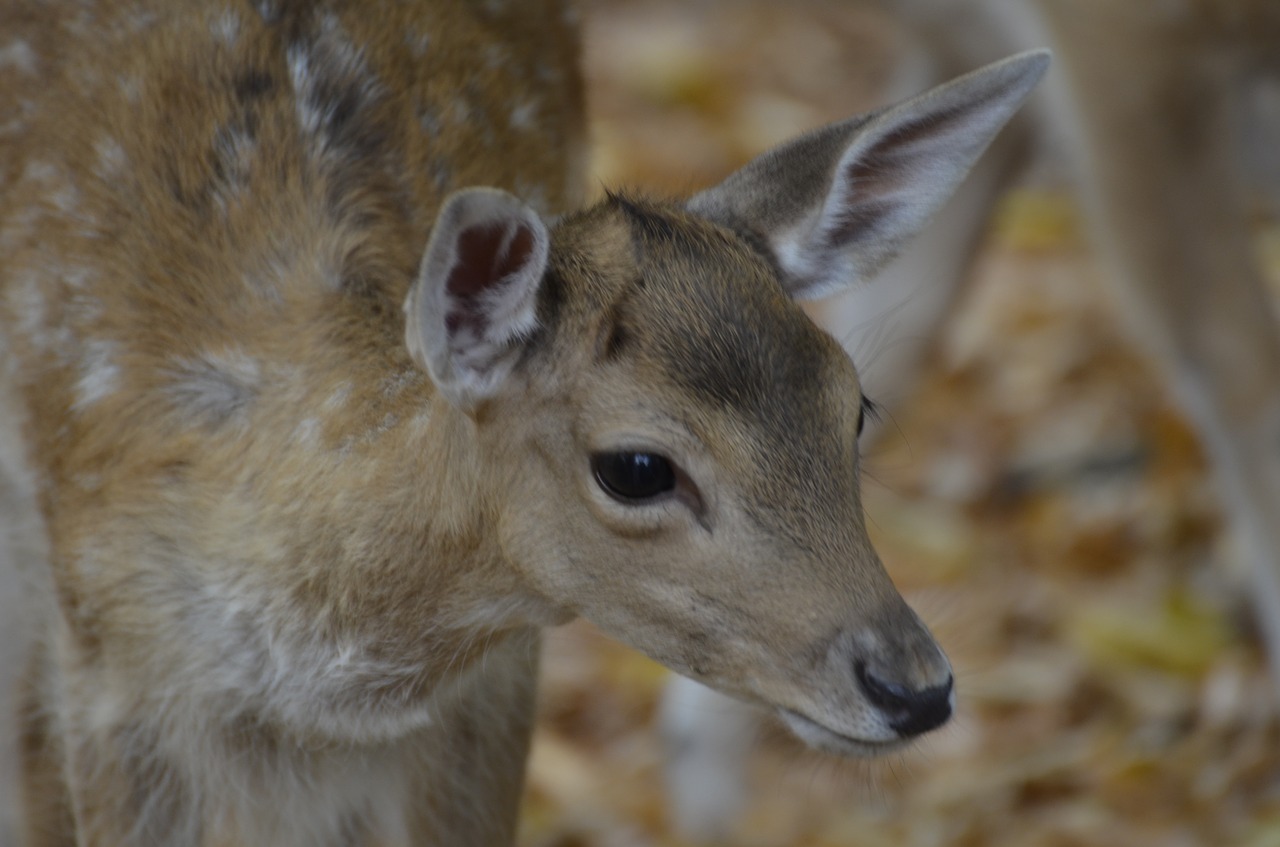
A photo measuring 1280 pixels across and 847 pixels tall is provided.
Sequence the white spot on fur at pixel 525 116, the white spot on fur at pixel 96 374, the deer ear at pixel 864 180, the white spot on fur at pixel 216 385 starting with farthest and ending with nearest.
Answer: the white spot on fur at pixel 525 116 < the white spot on fur at pixel 96 374 < the white spot on fur at pixel 216 385 < the deer ear at pixel 864 180

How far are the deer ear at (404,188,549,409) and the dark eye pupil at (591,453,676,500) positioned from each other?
0.22 meters

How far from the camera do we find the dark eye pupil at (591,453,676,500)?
269cm

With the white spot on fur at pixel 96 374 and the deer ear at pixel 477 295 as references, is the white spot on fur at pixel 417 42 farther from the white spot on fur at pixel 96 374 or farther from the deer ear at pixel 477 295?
the deer ear at pixel 477 295

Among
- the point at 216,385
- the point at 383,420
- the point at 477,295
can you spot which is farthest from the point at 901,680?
the point at 216,385

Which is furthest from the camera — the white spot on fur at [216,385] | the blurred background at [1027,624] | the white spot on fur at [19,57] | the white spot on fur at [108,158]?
the blurred background at [1027,624]

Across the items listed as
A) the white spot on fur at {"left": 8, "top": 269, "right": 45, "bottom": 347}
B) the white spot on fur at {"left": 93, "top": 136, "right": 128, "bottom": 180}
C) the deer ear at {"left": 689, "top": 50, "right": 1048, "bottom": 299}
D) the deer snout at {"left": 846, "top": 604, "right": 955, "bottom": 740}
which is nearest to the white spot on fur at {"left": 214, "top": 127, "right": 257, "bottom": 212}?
the white spot on fur at {"left": 93, "top": 136, "right": 128, "bottom": 180}

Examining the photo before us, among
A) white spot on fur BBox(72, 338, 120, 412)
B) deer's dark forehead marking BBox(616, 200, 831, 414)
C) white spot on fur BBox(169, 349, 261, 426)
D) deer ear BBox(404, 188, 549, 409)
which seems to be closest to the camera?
deer ear BBox(404, 188, 549, 409)

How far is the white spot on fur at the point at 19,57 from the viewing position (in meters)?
3.60

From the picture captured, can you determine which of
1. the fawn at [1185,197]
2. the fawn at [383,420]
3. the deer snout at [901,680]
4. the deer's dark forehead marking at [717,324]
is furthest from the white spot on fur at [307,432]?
the fawn at [1185,197]

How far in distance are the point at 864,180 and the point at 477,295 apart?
29.8 inches

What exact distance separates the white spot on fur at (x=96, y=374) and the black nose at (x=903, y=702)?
1439mm

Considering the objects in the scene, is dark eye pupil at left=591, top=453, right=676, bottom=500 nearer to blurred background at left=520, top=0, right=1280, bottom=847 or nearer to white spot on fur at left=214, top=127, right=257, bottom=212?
white spot on fur at left=214, top=127, right=257, bottom=212

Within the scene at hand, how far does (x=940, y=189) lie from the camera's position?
3133 millimetres

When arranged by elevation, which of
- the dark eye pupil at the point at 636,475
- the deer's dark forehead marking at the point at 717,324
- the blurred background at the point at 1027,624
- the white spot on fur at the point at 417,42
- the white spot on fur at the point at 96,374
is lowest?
the blurred background at the point at 1027,624
